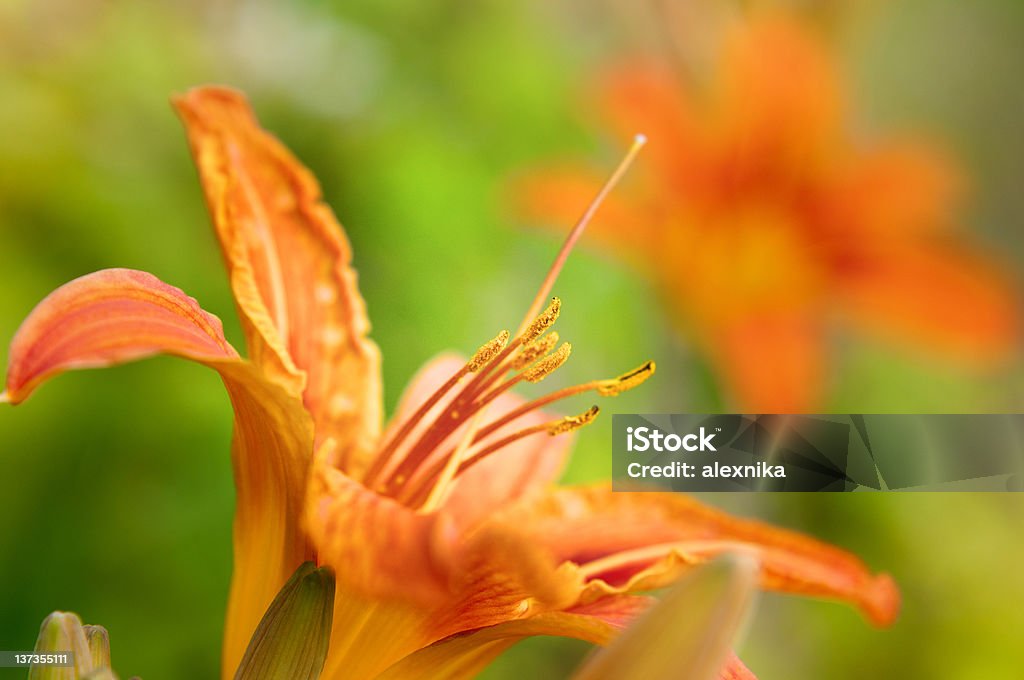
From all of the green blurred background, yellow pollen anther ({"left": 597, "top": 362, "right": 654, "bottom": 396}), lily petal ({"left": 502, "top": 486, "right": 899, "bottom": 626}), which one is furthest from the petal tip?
the green blurred background

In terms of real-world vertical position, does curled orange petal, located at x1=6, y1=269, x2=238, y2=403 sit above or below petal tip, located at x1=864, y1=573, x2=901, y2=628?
above

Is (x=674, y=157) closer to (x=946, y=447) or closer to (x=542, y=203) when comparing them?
(x=542, y=203)

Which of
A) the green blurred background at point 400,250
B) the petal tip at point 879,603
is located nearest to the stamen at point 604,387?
the petal tip at point 879,603

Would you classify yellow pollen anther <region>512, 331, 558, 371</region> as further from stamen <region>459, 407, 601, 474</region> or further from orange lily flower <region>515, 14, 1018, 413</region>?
orange lily flower <region>515, 14, 1018, 413</region>

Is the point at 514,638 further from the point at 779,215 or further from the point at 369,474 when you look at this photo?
the point at 779,215

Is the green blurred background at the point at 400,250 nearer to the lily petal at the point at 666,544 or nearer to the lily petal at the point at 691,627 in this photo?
the lily petal at the point at 666,544

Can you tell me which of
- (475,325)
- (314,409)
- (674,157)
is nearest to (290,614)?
(314,409)

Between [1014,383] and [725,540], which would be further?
[1014,383]

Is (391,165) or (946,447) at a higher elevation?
(391,165)
